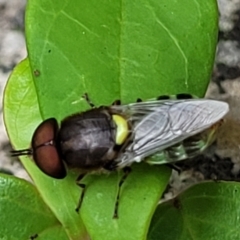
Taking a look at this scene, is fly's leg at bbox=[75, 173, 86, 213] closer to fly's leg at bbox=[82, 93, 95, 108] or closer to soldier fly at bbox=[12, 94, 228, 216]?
soldier fly at bbox=[12, 94, 228, 216]

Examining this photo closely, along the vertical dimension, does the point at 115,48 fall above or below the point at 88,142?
above

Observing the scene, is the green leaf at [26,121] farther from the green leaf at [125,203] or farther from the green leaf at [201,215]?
the green leaf at [201,215]

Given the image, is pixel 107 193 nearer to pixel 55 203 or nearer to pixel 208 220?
pixel 55 203

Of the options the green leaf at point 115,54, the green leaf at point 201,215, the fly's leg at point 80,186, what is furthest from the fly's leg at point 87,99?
the green leaf at point 201,215

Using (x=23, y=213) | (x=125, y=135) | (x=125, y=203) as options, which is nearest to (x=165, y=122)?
(x=125, y=135)

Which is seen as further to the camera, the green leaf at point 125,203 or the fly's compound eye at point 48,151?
the fly's compound eye at point 48,151

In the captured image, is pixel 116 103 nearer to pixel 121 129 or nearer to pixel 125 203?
pixel 121 129

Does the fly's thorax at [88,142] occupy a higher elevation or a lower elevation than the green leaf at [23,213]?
higher
